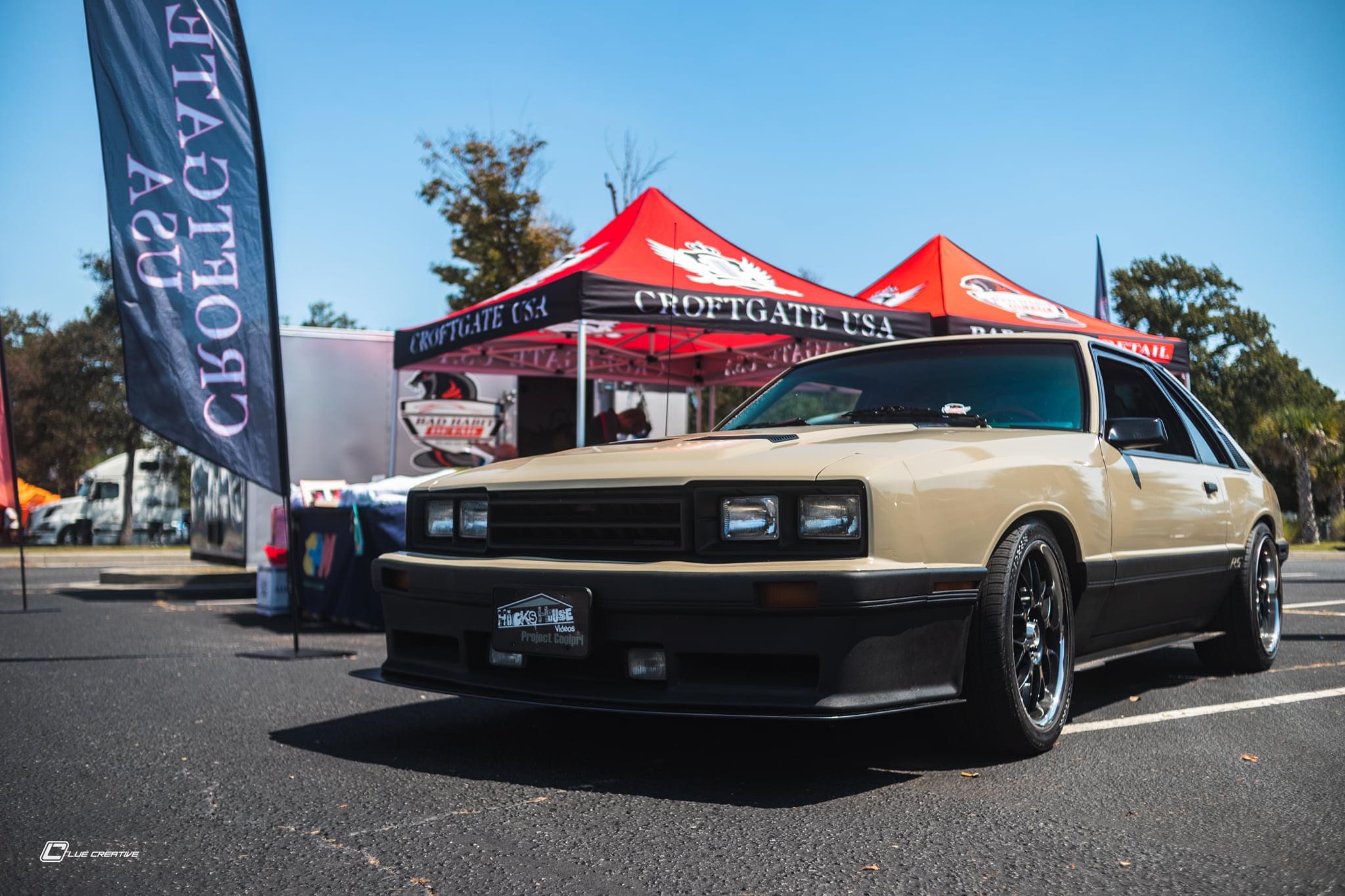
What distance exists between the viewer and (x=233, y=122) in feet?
19.8

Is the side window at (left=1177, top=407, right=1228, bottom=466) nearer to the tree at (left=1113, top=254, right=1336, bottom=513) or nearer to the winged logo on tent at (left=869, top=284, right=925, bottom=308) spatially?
the winged logo on tent at (left=869, top=284, right=925, bottom=308)

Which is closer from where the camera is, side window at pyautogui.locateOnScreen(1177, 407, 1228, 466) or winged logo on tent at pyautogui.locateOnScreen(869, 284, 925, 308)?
side window at pyautogui.locateOnScreen(1177, 407, 1228, 466)

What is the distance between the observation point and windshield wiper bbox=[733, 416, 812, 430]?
4.38 m

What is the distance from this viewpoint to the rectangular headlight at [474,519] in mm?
3574

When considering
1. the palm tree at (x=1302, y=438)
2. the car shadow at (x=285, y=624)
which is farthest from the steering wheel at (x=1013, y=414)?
the palm tree at (x=1302, y=438)

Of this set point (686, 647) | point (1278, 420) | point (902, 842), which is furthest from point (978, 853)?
point (1278, 420)

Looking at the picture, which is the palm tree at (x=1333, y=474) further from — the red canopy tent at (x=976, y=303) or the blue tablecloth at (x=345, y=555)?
the blue tablecloth at (x=345, y=555)

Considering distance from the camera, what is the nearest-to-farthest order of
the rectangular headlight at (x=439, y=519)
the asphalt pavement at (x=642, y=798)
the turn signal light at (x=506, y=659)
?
the asphalt pavement at (x=642, y=798)
the turn signal light at (x=506, y=659)
the rectangular headlight at (x=439, y=519)

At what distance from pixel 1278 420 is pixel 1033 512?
2537 cm

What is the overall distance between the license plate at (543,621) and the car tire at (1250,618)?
3.32 m

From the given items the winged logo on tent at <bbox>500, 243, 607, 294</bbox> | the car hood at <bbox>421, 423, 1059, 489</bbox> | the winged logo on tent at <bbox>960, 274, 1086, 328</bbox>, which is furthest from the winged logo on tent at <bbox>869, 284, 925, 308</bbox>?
the car hood at <bbox>421, 423, 1059, 489</bbox>

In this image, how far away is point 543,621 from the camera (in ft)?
10.4

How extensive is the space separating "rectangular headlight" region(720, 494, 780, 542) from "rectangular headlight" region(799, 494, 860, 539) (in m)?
0.07

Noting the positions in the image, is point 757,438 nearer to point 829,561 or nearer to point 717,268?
point 829,561
